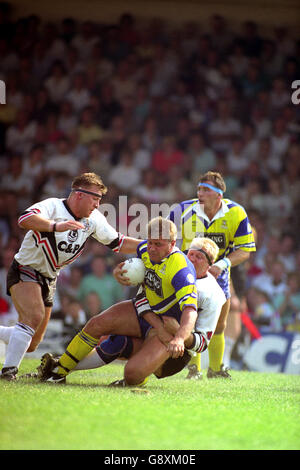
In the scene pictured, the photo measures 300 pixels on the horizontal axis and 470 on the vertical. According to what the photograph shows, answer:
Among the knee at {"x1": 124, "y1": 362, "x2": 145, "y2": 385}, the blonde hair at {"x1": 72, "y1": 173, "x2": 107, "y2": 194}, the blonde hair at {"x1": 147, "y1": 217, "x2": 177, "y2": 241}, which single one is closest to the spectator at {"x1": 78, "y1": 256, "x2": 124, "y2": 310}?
the blonde hair at {"x1": 72, "y1": 173, "x2": 107, "y2": 194}

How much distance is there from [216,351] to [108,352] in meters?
1.48

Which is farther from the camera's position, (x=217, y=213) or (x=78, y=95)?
(x=78, y=95)

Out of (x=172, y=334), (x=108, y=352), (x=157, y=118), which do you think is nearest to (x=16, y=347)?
(x=108, y=352)

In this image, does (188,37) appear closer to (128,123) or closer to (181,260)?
(128,123)

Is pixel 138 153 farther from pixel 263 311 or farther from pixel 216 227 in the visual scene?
pixel 216 227

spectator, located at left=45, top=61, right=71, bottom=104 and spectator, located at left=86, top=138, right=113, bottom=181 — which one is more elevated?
spectator, located at left=45, top=61, right=71, bottom=104

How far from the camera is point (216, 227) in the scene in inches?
269

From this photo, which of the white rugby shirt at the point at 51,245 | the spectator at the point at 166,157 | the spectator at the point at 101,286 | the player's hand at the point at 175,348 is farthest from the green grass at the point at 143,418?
the spectator at the point at 166,157

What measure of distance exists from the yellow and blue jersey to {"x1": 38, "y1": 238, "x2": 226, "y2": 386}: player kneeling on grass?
0.90 metres

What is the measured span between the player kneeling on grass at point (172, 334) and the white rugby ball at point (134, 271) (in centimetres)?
4

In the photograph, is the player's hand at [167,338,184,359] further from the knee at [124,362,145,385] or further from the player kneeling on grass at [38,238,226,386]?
the knee at [124,362,145,385]

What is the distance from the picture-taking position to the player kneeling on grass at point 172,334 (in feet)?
17.8

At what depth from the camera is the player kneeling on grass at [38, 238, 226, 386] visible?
17.8ft

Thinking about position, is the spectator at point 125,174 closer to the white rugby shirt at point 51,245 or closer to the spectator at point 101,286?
the spectator at point 101,286
